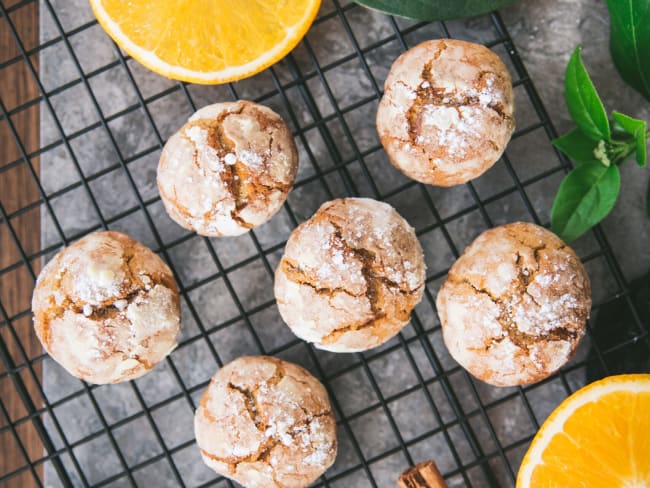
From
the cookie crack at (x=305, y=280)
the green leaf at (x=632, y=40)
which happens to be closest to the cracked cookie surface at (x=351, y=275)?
the cookie crack at (x=305, y=280)

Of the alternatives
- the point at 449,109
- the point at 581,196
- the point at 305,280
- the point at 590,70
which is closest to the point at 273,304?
the point at 305,280

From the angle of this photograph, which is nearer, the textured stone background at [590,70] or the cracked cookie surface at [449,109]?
the cracked cookie surface at [449,109]

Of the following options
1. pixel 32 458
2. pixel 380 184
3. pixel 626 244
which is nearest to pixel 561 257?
pixel 626 244

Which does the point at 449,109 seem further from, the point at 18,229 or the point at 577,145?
the point at 18,229

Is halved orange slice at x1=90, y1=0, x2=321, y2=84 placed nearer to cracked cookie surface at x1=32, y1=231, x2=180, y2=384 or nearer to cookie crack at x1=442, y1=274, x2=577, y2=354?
cracked cookie surface at x1=32, y1=231, x2=180, y2=384

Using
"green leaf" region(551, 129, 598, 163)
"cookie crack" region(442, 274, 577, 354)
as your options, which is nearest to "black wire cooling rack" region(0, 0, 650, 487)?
"green leaf" region(551, 129, 598, 163)

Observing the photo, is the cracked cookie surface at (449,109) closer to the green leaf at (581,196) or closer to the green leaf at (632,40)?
the green leaf at (581,196)

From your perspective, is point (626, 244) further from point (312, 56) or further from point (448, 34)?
point (312, 56)
